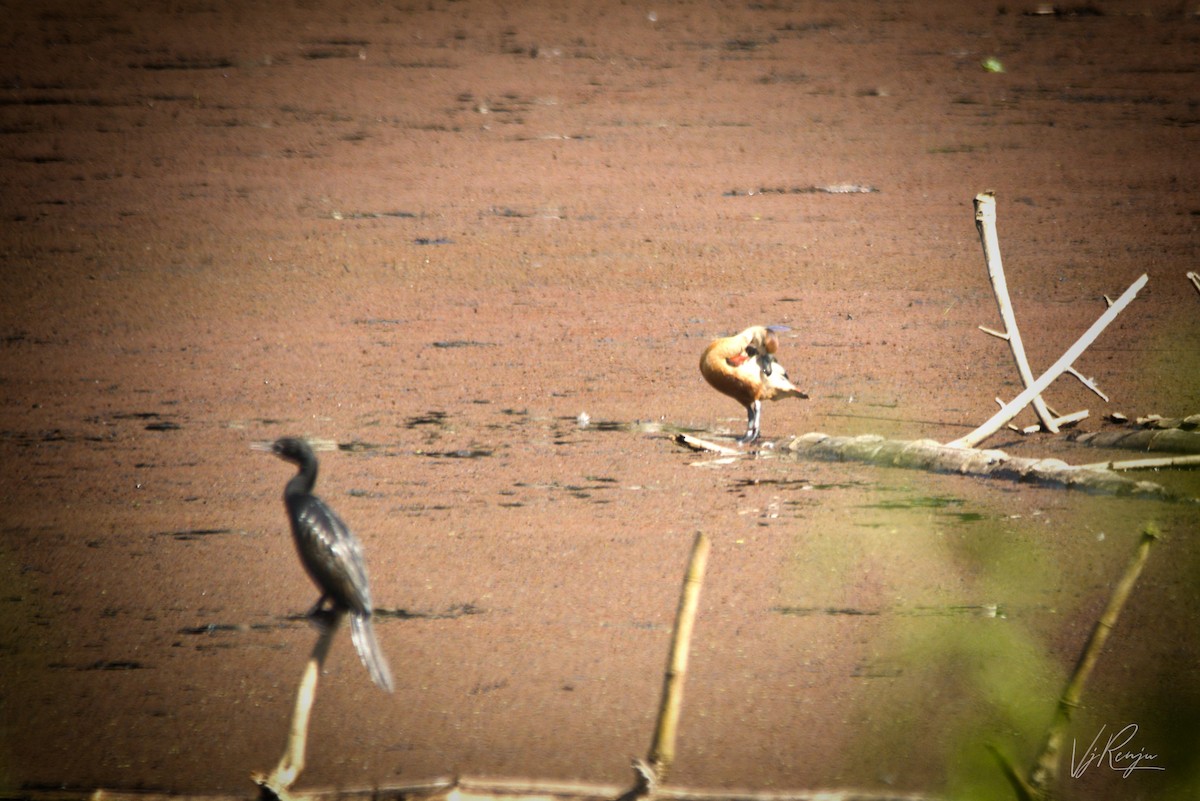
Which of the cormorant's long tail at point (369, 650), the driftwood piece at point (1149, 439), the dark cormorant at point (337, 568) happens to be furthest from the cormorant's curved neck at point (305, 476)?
the driftwood piece at point (1149, 439)

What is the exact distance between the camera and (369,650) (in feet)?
8.97

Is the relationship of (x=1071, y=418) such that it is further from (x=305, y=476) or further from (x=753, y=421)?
(x=305, y=476)

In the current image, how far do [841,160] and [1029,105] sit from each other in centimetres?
152

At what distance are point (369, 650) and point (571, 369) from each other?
148 inches

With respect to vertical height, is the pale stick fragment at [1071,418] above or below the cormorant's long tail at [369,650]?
above

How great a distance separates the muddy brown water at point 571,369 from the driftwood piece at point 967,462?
3.5 inches

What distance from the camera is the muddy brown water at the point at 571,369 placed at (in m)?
3.35

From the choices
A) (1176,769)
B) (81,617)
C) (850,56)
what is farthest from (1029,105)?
(1176,769)

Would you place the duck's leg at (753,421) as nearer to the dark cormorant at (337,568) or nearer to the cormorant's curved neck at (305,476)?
the cormorant's curved neck at (305,476)

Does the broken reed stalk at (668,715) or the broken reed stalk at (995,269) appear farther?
the broken reed stalk at (995,269)

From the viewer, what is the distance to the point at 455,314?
7070 millimetres

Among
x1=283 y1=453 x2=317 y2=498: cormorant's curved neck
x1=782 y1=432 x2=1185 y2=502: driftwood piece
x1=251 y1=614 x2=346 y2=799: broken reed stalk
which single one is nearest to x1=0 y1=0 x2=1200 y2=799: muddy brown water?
x1=782 y1=432 x2=1185 y2=502: driftwood piece

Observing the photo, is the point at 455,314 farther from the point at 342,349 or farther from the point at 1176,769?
the point at 1176,769

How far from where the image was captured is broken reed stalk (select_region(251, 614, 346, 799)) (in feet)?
8.77
